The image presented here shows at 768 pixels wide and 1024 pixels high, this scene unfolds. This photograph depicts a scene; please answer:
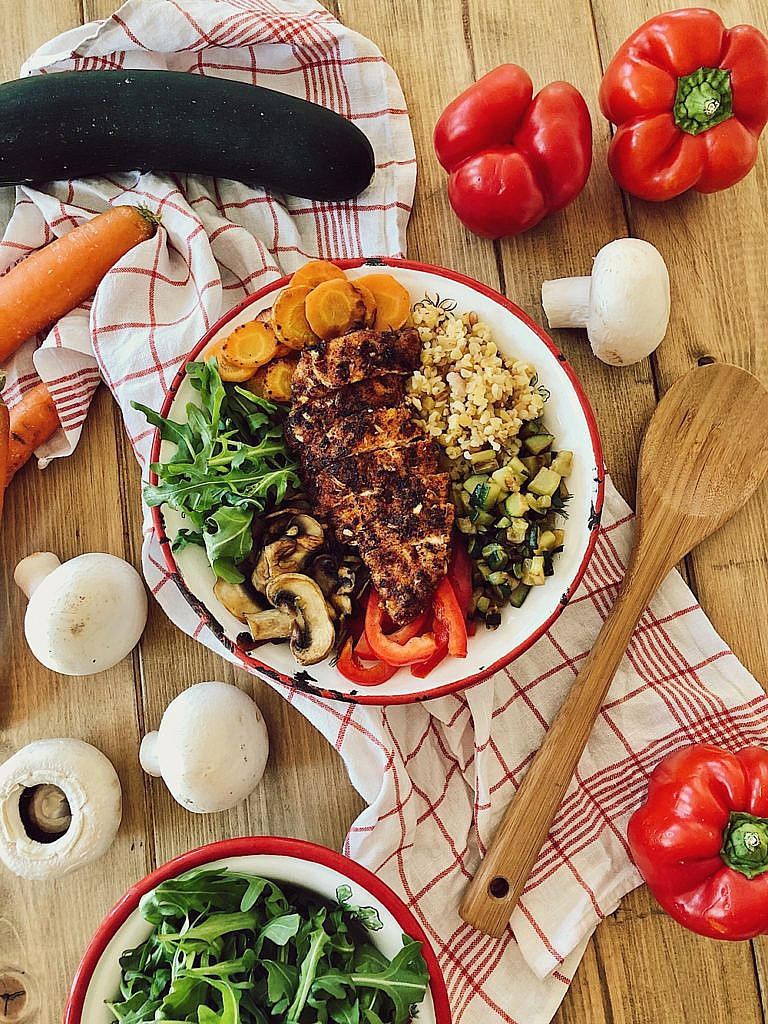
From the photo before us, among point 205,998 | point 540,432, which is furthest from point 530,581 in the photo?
point 205,998

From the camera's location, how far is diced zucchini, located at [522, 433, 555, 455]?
1.79 metres

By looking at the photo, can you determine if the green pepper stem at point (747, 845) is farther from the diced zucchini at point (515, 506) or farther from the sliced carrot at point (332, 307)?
the sliced carrot at point (332, 307)

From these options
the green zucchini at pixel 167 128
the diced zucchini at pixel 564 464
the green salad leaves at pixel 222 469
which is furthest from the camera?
the green zucchini at pixel 167 128

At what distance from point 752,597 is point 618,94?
44.1 inches

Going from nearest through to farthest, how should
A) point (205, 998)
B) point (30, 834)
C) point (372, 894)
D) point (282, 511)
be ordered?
point (205, 998) < point (372, 894) < point (282, 511) < point (30, 834)

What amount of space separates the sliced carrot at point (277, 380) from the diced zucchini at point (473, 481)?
0.38m

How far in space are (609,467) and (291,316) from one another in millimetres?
785

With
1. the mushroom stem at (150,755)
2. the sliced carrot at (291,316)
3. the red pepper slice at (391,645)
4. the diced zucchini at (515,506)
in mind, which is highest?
the sliced carrot at (291,316)

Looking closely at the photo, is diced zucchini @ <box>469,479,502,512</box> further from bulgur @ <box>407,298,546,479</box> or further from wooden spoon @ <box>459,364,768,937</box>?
wooden spoon @ <box>459,364,768,937</box>

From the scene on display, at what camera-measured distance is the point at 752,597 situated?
6.70 feet

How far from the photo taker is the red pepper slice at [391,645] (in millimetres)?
1686

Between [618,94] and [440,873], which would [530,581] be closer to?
[440,873]

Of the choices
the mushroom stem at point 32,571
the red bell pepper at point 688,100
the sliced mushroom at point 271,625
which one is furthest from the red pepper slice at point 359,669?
the red bell pepper at point 688,100

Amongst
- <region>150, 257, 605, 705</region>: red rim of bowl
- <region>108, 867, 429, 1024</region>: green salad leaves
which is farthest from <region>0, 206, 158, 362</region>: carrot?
<region>108, 867, 429, 1024</region>: green salad leaves
